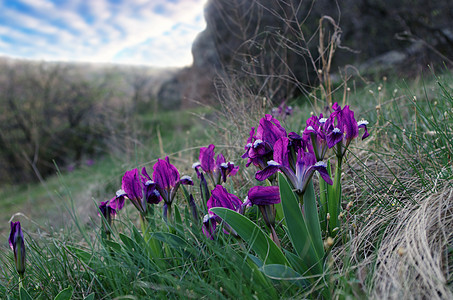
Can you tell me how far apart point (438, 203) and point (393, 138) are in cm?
100

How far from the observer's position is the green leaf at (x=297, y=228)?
120 cm

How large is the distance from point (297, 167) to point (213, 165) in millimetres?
561

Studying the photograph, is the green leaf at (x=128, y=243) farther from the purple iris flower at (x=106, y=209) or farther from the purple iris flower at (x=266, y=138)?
the purple iris flower at (x=266, y=138)

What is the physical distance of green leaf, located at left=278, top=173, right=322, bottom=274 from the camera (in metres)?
1.20

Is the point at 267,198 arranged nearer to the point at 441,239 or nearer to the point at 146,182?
the point at 146,182

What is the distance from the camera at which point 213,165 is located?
171cm

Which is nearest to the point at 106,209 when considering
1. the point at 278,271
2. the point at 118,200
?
the point at 118,200

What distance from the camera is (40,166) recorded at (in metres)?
11.9

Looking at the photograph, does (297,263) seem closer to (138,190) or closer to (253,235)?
(253,235)

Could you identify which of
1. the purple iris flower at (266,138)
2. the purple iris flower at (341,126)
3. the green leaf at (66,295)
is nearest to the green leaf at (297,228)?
the purple iris flower at (266,138)

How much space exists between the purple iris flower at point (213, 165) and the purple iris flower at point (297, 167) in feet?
1.35

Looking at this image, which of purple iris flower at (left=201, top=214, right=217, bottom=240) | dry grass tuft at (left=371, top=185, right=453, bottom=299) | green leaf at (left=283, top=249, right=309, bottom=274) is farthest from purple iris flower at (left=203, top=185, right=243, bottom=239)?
dry grass tuft at (left=371, top=185, right=453, bottom=299)

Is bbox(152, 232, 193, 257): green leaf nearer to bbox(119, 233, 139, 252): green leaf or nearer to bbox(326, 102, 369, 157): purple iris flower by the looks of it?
bbox(119, 233, 139, 252): green leaf

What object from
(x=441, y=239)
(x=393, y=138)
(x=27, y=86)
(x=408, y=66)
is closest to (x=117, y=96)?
(x=27, y=86)
